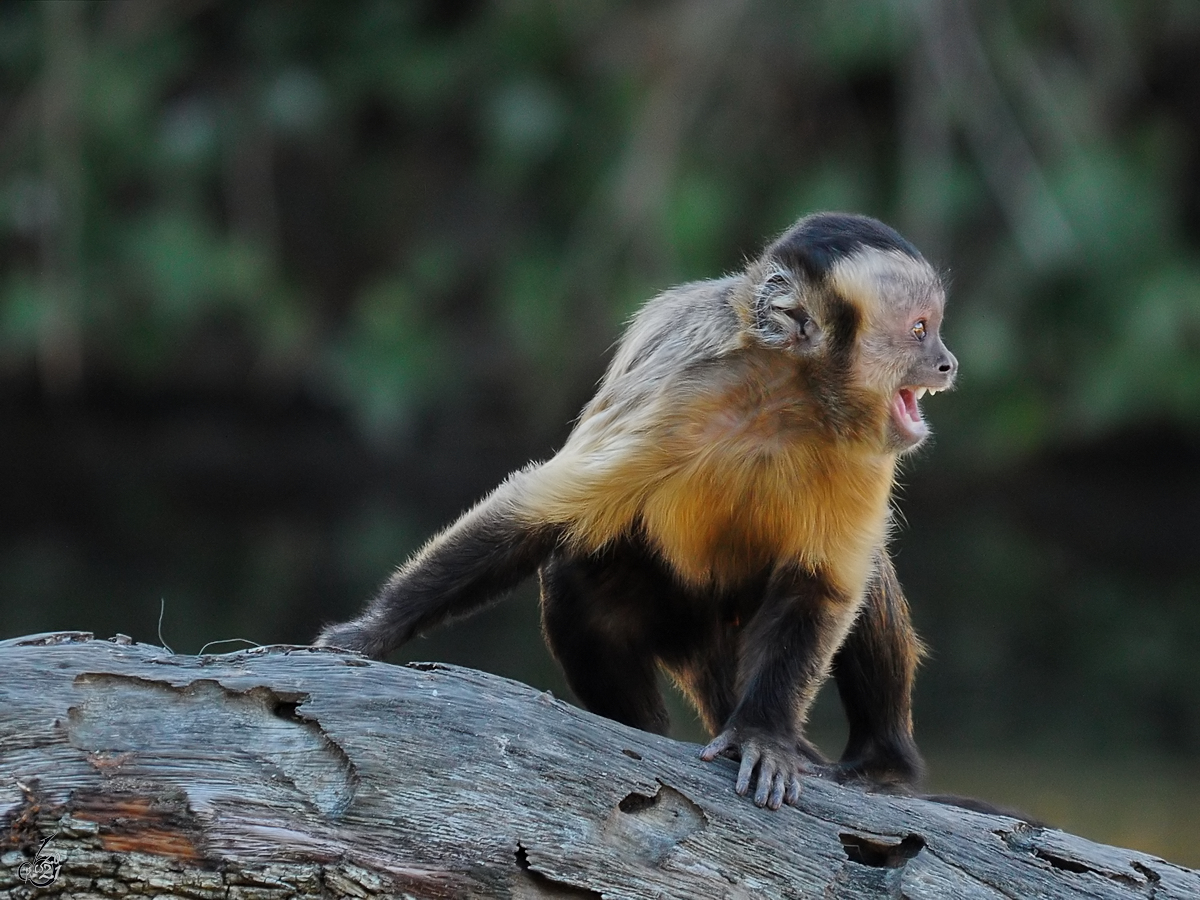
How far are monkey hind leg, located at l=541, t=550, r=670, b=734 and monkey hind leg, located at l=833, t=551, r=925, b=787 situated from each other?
63cm

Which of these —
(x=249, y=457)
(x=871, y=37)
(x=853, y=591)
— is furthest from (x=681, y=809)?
(x=249, y=457)

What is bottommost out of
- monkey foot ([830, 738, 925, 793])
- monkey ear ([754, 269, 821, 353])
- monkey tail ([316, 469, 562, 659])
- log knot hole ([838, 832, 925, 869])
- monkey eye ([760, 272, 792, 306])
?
log knot hole ([838, 832, 925, 869])

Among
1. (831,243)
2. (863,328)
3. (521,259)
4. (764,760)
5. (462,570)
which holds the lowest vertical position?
(764,760)

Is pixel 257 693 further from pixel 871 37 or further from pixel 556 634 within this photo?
pixel 871 37

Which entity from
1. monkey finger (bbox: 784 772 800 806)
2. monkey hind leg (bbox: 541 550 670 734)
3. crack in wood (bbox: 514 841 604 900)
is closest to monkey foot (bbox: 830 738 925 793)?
monkey hind leg (bbox: 541 550 670 734)

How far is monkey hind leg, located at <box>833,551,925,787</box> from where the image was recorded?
4.60m

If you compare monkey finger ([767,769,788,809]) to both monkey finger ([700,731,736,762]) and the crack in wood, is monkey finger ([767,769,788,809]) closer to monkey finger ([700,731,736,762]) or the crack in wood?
monkey finger ([700,731,736,762])

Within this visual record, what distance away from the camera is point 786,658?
4.10 m

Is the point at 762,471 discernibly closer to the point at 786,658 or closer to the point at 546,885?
the point at 786,658

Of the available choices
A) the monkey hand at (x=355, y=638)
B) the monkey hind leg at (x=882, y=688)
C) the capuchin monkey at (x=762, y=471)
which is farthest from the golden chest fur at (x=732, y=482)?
the monkey hand at (x=355, y=638)

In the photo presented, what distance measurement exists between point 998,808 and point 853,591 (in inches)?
27.0

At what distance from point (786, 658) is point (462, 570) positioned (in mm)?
866

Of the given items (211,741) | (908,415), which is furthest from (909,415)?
(211,741)

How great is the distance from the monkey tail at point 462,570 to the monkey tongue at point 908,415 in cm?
94
